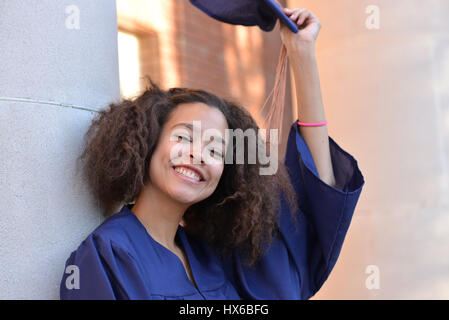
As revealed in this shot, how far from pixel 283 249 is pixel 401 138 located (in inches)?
58.2

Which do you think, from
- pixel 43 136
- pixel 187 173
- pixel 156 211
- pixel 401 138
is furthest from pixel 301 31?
pixel 401 138

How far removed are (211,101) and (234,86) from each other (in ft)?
10.6

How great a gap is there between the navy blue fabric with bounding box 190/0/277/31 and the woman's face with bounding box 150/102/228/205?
35cm

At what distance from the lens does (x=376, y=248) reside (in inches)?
135

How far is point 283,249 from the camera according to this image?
84.6 inches

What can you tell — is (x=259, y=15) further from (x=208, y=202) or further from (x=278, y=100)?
(x=208, y=202)

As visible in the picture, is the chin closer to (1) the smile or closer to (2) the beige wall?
(1) the smile

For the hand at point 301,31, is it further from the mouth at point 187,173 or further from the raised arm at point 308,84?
the mouth at point 187,173

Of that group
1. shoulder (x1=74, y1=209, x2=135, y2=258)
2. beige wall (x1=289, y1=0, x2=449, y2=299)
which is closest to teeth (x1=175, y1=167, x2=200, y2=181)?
shoulder (x1=74, y1=209, x2=135, y2=258)

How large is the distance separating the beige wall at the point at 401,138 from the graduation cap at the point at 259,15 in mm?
1379

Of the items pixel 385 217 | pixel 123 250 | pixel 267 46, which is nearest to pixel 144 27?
pixel 267 46

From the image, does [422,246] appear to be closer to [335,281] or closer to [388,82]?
[335,281]

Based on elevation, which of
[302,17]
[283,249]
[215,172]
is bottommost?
[283,249]

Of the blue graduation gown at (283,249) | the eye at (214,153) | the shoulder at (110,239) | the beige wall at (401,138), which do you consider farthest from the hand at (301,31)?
the beige wall at (401,138)
